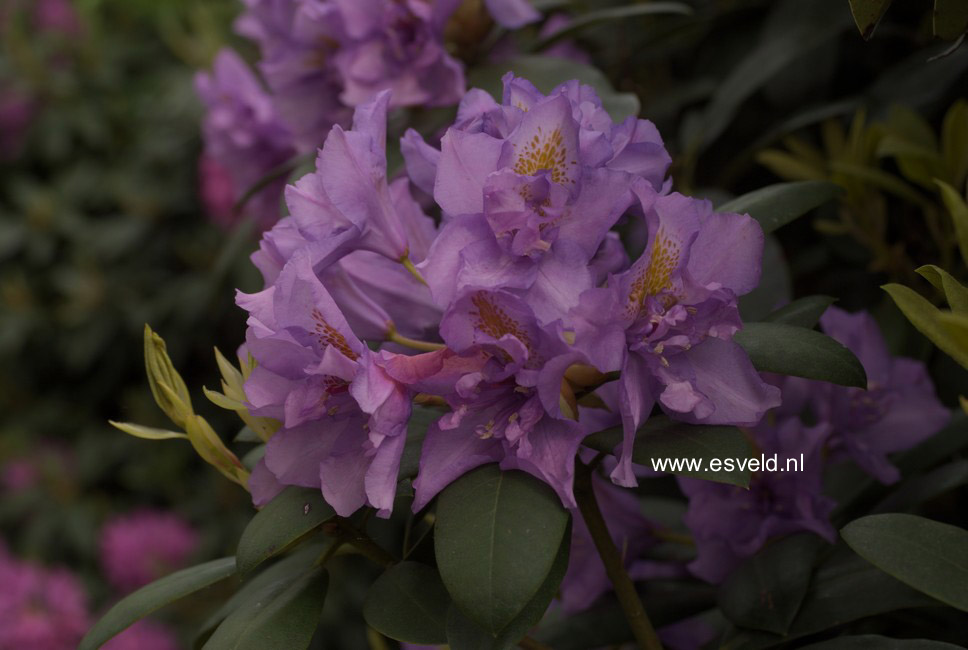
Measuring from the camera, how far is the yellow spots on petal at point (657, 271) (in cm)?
61

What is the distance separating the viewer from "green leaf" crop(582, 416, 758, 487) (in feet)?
1.94

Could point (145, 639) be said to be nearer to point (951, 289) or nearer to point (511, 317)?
point (511, 317)

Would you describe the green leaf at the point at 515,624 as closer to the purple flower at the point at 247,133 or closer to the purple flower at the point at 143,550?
the purple flower at the point at 247,133

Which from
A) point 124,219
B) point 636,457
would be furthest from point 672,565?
point 124,219

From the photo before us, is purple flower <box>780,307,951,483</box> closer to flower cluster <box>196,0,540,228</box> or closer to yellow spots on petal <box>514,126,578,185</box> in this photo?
yellow spots on petal <box>514,126,578,185</box>

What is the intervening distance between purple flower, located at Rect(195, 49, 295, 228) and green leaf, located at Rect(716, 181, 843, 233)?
0.70 meters

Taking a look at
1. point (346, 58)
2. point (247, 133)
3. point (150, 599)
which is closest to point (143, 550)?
Result: point (247, 133)

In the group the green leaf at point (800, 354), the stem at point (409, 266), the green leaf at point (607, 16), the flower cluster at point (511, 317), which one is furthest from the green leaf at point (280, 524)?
the green leaf at point (607, 16)

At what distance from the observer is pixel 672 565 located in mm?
961

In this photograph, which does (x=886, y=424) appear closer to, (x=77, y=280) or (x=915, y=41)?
(x=915, y=41)

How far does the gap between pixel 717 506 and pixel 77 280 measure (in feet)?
6.71

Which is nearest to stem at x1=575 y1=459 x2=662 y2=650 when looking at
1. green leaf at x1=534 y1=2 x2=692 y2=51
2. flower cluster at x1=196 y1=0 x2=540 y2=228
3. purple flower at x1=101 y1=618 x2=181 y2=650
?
flower cluster at x1=196 y1=0 x2=540 y2=228

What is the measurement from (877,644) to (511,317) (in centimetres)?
34

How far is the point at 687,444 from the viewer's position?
616 mm
